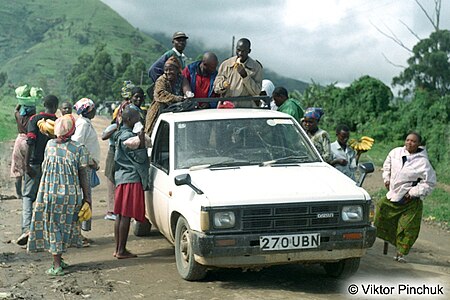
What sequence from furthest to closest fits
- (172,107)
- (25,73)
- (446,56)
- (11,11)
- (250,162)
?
1. (11,11)
2. (25,73)
3. (446,56)
4. (172,107)
5. (250,162)

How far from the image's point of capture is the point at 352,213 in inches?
284

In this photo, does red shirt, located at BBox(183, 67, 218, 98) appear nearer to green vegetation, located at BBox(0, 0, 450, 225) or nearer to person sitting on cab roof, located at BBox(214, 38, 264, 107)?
person sitting on cab roof, located at BBox(214, 38, 264, 107)

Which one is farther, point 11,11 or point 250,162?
point 11,11

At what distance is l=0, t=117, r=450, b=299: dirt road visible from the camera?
23.6 ft

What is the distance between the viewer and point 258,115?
341 inches

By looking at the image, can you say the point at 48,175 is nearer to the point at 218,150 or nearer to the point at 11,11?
the point at 218,150

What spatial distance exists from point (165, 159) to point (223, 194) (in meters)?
1.57

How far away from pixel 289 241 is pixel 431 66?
98.2 ft

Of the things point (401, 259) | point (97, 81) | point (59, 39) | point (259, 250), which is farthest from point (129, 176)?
point (59, 39)

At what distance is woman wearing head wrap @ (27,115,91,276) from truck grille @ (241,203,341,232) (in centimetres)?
207

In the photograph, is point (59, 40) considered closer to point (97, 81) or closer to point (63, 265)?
point (97, 81)

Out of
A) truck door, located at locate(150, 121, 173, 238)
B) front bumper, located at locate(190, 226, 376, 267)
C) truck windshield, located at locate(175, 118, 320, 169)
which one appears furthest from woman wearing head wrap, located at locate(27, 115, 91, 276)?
front bumper, located at locate(190, 226, 376, 267)

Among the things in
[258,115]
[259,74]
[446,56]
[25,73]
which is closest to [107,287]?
[258,115]

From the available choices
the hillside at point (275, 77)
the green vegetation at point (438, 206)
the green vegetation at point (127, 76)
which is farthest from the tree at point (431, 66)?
the hillside at point (275, 77)
